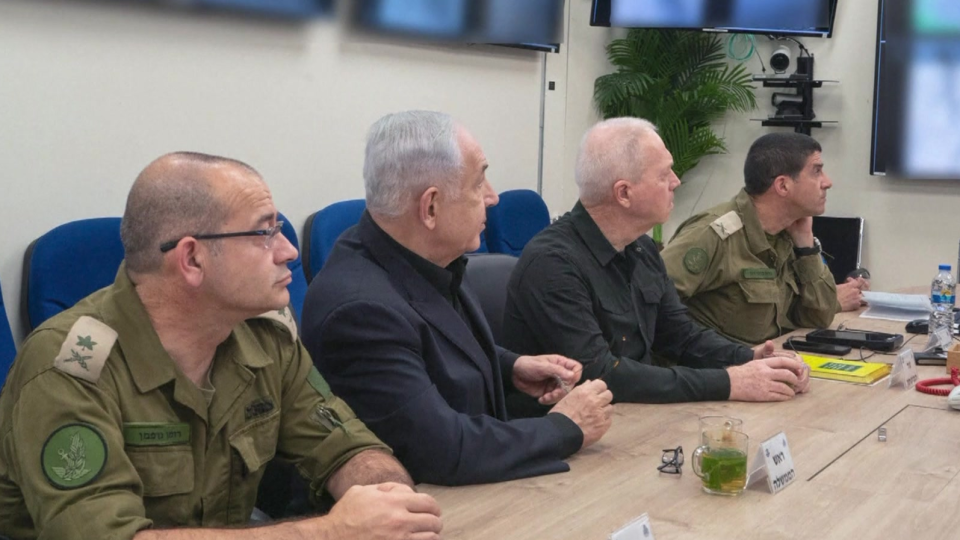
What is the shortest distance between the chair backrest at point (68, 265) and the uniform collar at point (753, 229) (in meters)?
2.09

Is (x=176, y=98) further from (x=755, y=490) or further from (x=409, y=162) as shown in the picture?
(x=755, y=490)

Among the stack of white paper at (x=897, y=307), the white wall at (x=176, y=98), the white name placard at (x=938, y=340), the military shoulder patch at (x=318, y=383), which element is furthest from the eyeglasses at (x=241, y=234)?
the stack of white paper at (x=897, y=307)

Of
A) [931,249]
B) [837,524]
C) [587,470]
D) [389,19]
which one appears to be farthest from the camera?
[931,249]

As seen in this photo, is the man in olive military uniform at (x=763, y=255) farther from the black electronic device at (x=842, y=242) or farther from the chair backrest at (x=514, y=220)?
the black electronic device at (x=842, y=242)

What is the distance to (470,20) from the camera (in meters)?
5.00

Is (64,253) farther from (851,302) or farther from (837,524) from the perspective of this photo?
(851,302)

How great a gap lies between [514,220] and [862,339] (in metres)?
2.11

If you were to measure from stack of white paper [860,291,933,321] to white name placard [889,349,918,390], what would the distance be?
1.09 metres

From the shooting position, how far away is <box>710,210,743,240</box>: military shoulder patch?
3543 mm

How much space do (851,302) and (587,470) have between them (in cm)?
239

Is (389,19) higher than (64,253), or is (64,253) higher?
(389,19)

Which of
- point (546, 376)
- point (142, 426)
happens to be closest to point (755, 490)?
point (546, 376)

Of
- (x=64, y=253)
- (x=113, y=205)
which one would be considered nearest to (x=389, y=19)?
(x=113, y=205)

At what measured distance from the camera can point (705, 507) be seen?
1.75 metres
